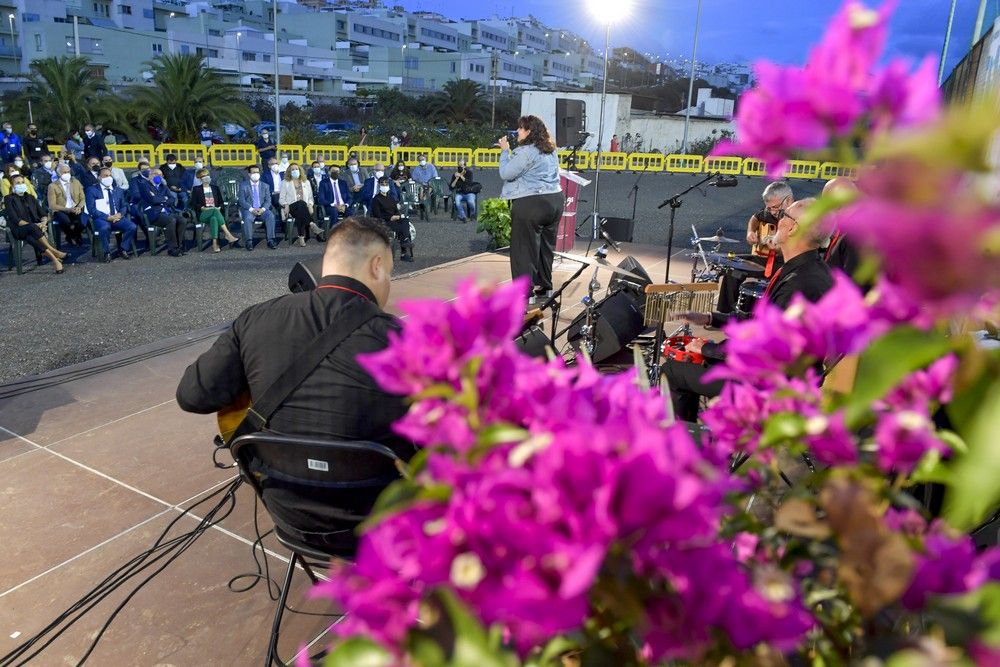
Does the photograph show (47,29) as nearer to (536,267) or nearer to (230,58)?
(230,58)

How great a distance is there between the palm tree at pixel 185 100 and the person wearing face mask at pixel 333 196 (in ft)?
47.4

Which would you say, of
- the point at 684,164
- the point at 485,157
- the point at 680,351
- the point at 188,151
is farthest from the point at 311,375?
the point at 684,164

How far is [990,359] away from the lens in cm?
51

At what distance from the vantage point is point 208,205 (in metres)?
11.2

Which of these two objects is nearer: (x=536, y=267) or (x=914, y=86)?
(x=914, y=86)

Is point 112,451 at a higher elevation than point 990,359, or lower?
lower

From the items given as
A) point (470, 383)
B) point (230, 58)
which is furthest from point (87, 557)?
point (230, 58)

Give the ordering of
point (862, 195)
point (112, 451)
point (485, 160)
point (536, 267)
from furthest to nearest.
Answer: point (485, 160)
point (536, 267)
point (112, 451)
point (862, 195)

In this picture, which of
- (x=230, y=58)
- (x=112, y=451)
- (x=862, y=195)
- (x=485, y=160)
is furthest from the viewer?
(x=230, y=58)

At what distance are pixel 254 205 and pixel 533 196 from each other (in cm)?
661

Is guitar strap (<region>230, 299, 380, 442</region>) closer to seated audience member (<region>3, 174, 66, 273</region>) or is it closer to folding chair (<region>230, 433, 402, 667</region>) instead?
folding chair (<region>230, 433, 402, 667</region>)

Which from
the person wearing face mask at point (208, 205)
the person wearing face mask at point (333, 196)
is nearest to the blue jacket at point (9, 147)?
the person wearing face mask at point (208, 205)

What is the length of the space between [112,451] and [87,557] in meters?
1.07

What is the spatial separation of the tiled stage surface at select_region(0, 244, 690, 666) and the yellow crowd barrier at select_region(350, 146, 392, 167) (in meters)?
21.9
